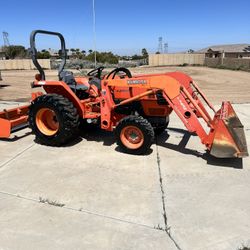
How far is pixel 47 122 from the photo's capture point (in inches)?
249

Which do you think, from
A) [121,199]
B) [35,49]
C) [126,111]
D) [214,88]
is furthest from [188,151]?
[214,88]

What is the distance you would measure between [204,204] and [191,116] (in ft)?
5.23

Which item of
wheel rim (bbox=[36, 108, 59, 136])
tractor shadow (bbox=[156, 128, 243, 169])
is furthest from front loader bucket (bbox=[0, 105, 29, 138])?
tractor shadow (bbox=[156, 128, 243, 169])

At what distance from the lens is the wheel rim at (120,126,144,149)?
5.41 meters

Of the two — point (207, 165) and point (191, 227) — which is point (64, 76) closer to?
point (207, 165)

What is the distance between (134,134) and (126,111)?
651 millimetres

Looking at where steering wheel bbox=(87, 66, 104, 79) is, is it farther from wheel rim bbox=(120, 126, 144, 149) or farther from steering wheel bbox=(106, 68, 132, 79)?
wheel rim bbox=(120, 126, 144, 149)

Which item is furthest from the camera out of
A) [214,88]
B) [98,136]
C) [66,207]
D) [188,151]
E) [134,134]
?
[214,88]

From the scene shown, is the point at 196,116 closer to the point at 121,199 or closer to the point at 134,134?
the point at 134,134

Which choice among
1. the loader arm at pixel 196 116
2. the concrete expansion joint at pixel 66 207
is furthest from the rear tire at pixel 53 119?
the concrete expansion joint at pixel 66 207

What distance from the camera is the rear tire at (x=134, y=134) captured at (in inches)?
208

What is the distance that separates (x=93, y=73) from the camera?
6.60 metres

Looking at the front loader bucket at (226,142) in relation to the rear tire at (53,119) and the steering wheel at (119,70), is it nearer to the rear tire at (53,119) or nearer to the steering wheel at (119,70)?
the steering wheel at (119,70)

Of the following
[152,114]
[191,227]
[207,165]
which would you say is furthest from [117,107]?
[191,227]
